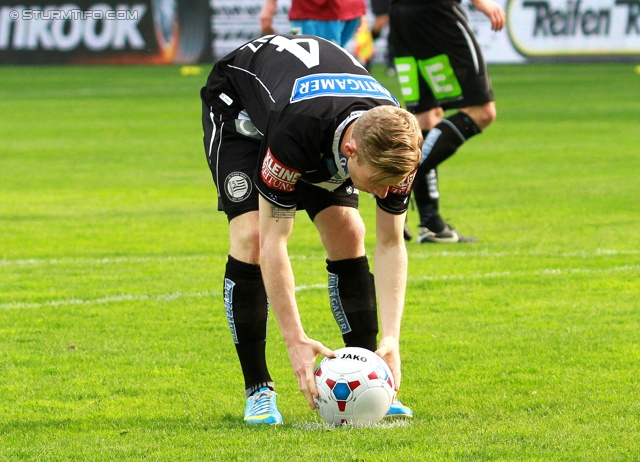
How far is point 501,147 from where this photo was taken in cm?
1472

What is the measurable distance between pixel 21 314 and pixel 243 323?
84.1 inches

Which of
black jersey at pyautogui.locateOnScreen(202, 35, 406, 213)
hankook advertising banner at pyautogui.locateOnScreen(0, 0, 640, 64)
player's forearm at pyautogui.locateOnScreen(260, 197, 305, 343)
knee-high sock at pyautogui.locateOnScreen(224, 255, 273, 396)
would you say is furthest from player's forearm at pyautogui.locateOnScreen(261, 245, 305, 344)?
hankook advertising banner at pyautogui.locateOnScreen(0, 0, 640, 64)

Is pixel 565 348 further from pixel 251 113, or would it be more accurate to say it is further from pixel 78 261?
pixel 78 261

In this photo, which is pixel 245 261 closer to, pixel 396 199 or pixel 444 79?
pixel 396 199

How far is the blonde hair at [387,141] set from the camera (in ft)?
11.9

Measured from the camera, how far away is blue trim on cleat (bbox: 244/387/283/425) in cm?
427

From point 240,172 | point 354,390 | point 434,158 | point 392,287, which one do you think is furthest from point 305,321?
point 434,158

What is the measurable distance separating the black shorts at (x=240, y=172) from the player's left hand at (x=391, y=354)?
0.58m

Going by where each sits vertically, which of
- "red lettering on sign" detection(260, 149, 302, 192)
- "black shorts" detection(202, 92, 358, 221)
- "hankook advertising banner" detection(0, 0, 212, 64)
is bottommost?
"hankook advertising banner" detection(0, 0, 212, 64)

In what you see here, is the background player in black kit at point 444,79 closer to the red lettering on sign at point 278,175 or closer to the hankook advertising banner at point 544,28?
the red lettering on sign at point 278,175

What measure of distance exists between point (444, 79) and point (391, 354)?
14.7ft

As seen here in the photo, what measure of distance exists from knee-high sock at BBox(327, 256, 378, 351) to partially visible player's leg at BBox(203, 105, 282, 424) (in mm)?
317

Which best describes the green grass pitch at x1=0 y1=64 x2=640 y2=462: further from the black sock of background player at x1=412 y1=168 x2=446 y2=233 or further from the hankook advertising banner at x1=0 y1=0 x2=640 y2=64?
the hankook advertising banner at x1=0 y1=0 x2=640 y2=64

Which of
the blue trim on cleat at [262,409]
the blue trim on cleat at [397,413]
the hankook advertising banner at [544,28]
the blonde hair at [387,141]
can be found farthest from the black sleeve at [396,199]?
the hankook advertising banner at [544,28]
